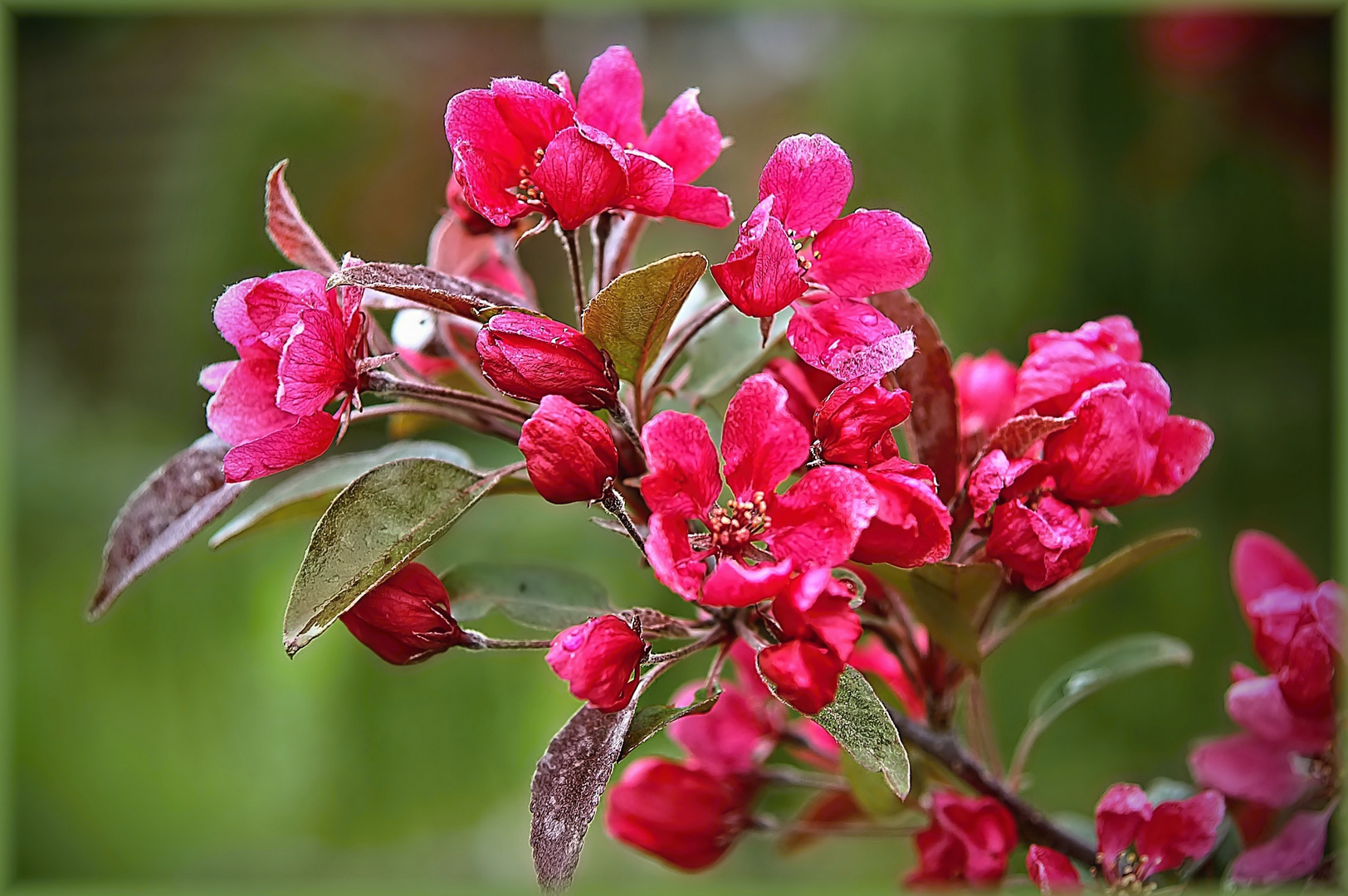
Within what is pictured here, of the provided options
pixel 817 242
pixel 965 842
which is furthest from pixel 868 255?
pixel 965 842

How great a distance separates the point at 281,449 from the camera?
50 centimetres

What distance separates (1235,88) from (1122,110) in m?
0.21

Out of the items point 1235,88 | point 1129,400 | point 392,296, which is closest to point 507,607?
point 392,296

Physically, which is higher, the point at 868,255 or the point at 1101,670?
the point at 868,255

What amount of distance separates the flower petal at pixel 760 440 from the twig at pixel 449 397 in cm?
12

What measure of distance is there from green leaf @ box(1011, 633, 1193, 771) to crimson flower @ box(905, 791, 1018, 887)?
0.12m

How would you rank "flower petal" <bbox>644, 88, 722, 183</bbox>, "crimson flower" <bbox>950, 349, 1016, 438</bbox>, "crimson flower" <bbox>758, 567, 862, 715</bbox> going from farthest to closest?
"crimson flower" <bbox>950, 349, 1016, 438</bbox> → "flower petal" <bbox>644, 88, 722, 183</bbox> → "crimson flower" <bbox>758, 567, 862, 715</bbox>

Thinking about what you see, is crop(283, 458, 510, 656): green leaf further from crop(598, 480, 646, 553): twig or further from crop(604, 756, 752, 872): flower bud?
crop(604, 756, 752, 872): flower bud

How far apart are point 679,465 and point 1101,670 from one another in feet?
1.48

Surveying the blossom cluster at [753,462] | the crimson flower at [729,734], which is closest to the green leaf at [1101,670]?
Result: the blossom cluster at [753,462]

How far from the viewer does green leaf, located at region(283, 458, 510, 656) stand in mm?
476

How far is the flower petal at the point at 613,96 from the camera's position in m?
0.56

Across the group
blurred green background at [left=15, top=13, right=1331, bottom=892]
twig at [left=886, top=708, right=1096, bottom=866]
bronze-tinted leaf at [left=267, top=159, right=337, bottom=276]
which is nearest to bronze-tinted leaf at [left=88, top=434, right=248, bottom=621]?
bronze-tinted leaf at [left=267, top=159, right=337, bottom=276]

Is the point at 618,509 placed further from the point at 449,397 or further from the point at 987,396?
the point at 987,396
